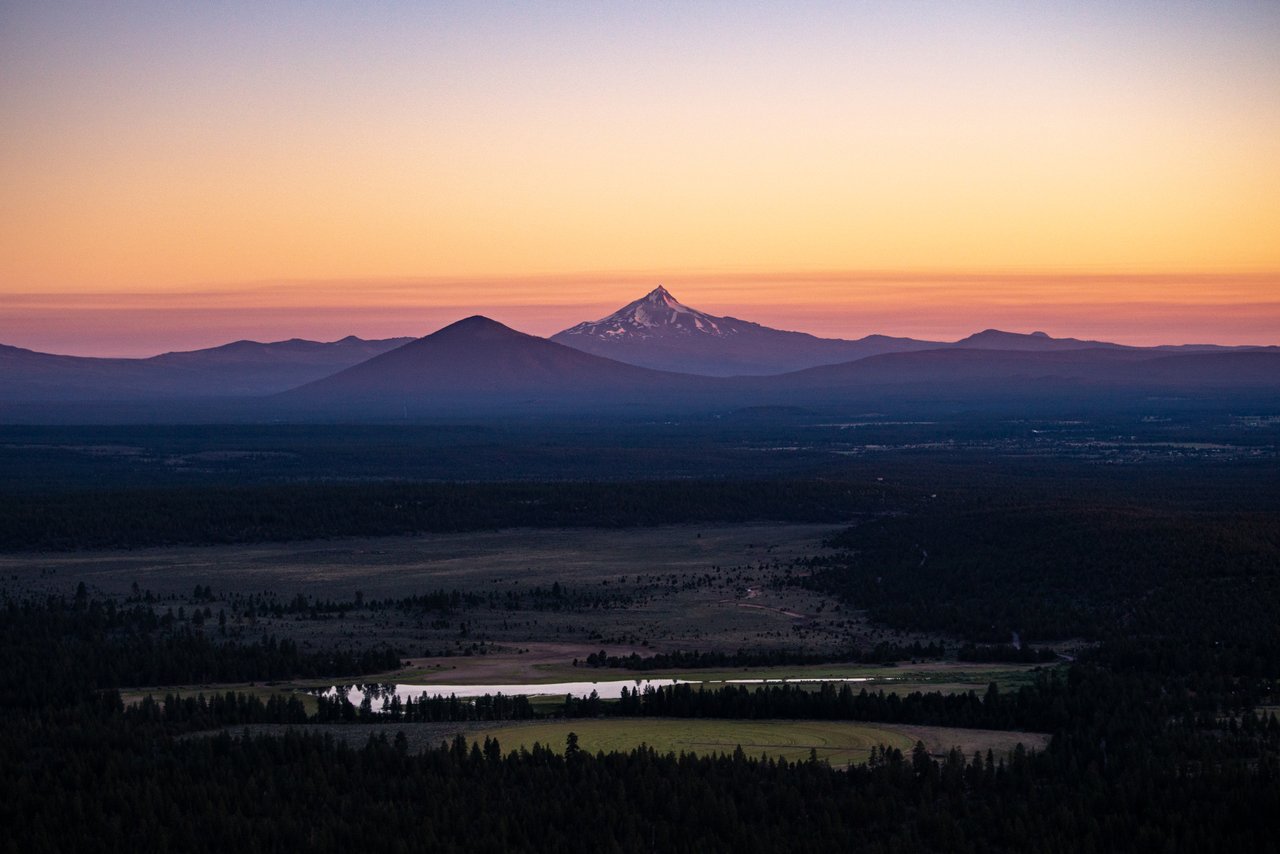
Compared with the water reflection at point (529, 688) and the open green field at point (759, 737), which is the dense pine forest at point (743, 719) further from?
the water reflection at point (529, 688)

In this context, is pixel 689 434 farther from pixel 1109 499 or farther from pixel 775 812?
pixel 775 812

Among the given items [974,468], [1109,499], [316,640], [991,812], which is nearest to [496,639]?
[316,640]

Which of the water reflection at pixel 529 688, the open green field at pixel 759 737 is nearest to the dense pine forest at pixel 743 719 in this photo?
the open green field at pixel 759 737

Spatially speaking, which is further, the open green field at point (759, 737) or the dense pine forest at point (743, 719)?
the open green field at point (759, 737)

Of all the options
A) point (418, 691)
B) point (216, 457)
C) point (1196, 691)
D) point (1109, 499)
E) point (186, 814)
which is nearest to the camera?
point (186, 814)

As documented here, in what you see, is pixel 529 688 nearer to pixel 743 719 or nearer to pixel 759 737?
pixel 743 719

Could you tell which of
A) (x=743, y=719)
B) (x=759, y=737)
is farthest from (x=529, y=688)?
(x=759, y=737)

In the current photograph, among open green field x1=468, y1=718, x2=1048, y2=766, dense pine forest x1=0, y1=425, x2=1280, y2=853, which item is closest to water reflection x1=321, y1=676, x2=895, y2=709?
dense pine forest x1=0, y1=425, x2=1280, y2=853

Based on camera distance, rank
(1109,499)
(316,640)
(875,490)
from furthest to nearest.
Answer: (875,490), (1109,499), (316,640)

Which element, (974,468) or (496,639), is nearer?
(496,639)
